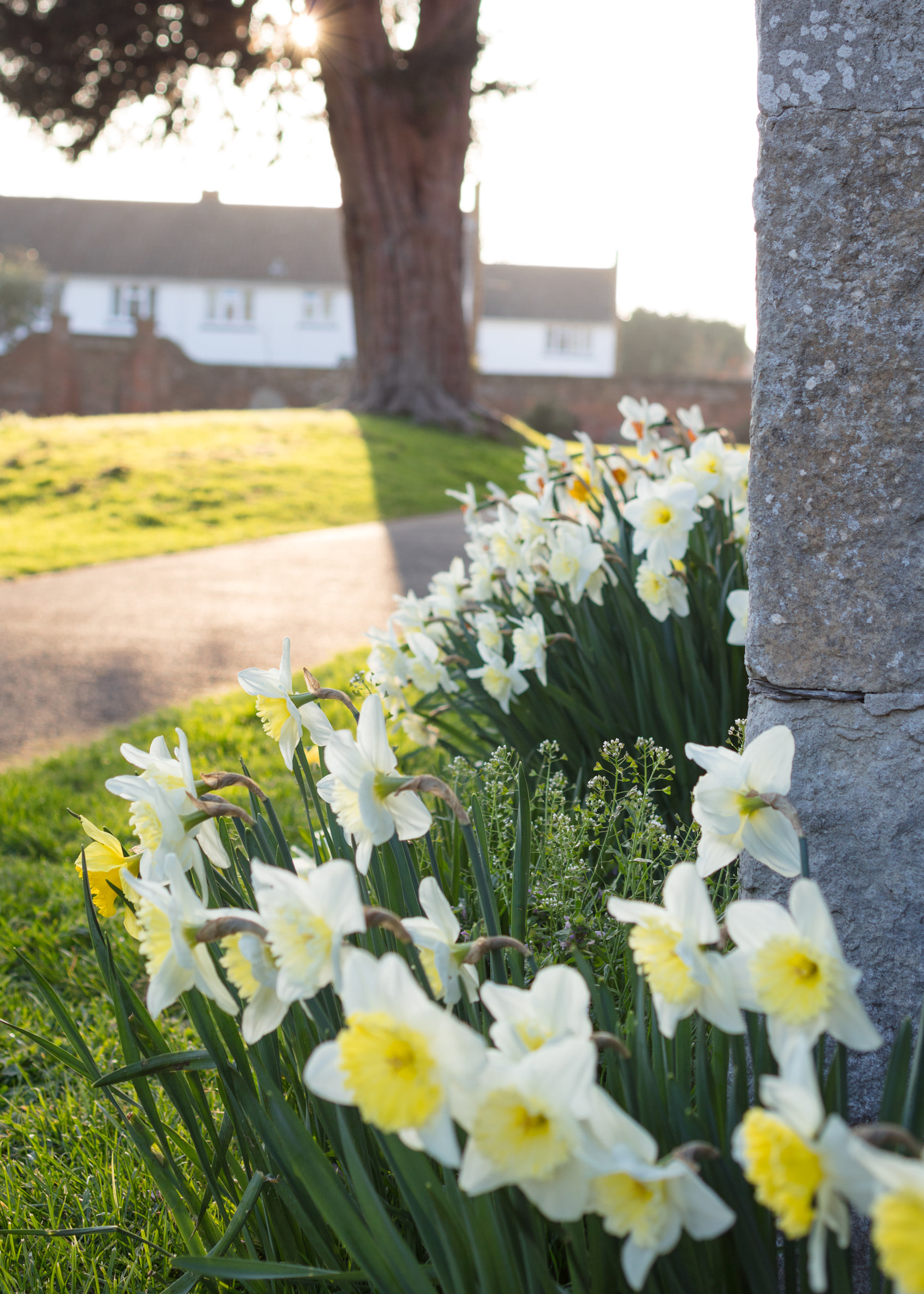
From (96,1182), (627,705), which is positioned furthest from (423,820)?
(627,705)

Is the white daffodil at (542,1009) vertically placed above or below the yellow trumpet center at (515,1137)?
above

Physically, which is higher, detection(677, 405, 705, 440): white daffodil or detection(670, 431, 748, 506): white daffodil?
detection(677, 405, 705, 440): white daffodil

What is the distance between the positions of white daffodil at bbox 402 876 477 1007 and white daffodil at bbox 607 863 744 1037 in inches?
7.4

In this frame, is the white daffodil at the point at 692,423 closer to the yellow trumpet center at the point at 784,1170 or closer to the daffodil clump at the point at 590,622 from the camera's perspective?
the daffodil clump at the point at 590,622

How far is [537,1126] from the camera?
2.46ft

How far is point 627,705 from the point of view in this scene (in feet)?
7.97

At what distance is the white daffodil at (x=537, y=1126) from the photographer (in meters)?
0.72

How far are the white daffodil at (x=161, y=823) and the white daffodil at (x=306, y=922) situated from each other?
0.20 metres

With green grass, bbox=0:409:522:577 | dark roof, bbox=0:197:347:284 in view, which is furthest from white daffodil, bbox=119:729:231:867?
dark roof, bbox=0:197:347:284

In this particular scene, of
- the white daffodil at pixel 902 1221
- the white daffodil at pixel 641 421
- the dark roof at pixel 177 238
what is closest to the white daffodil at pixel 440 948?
the white daffodil at pixel 902 1221

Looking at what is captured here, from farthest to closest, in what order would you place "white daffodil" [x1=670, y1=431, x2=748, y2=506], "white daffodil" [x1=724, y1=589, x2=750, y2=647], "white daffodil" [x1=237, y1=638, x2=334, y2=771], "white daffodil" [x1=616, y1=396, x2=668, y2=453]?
"white daffodil" [x1=616, y1=396, x2=668, y2=453]
"white daffodil" [x1=670, y1=431, x2=748, y2=506]
"white daffodil" [x1=724, y1=589, x2=750, y2=647]
"white daffodil" [x1=237, y1=638, x2=334, y2=771]

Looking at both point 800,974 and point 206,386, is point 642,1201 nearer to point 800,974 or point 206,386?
point 800,974

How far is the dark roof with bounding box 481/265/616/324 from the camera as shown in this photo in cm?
4091

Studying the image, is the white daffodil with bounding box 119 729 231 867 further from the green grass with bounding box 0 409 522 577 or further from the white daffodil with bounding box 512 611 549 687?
the green grass with bounding box 0 409 522 577
